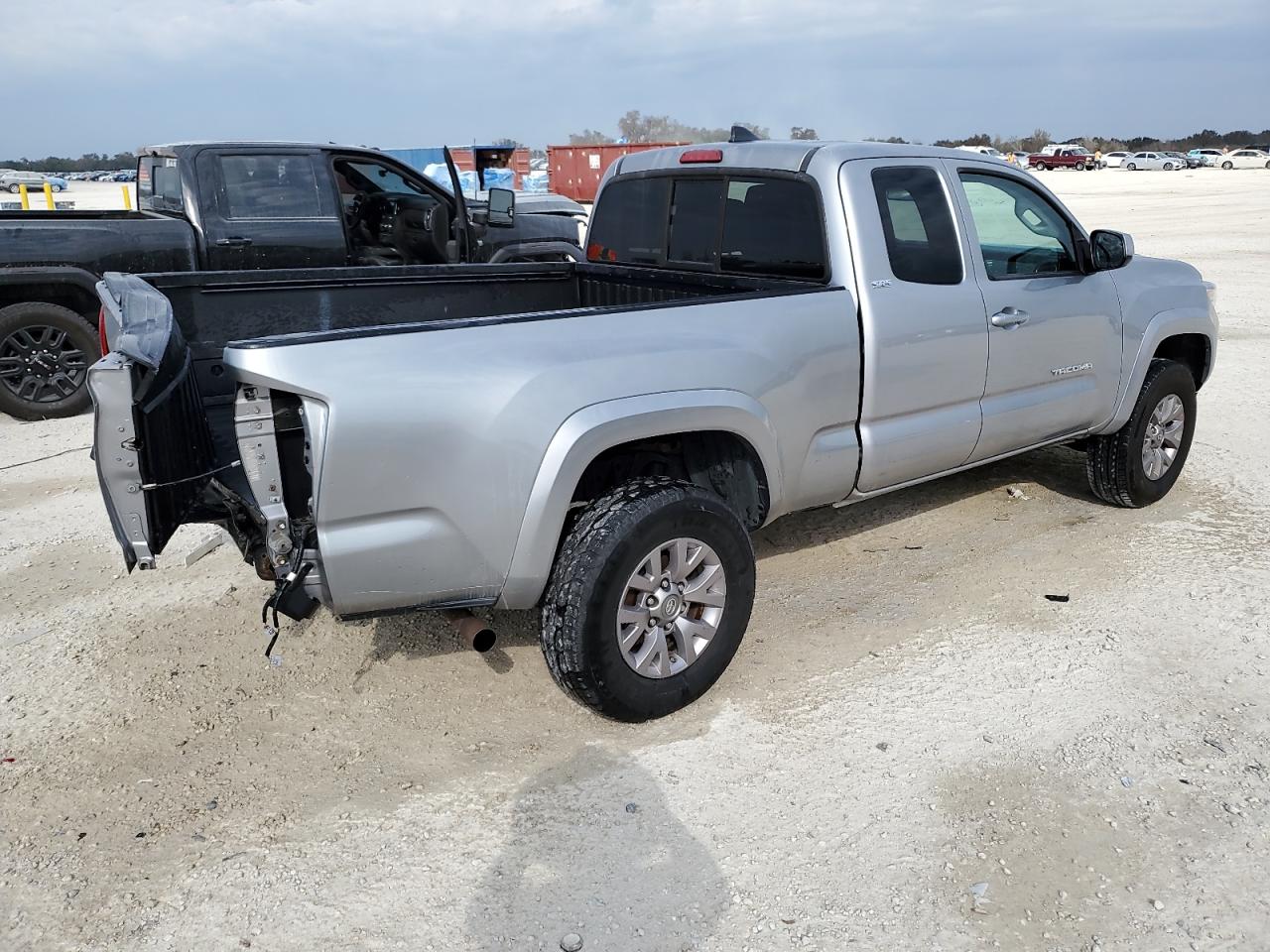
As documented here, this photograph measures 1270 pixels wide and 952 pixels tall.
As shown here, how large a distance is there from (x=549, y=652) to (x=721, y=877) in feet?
2.93

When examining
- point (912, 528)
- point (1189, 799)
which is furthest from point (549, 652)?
point (912, 528)

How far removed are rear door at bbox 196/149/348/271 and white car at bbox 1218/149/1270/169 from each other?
6859 cm

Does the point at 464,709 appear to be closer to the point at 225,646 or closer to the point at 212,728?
the point at 212,728

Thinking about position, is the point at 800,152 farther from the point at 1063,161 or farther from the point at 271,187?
the point at 1063,161

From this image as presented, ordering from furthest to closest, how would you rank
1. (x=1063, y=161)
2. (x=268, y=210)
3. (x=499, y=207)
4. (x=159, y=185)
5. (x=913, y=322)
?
1. (x=1063, y=161)
2. (x=499, y=207)
3. (x=159, y=185)
4. (x=268, y=210)
5. (x=913, y=322)

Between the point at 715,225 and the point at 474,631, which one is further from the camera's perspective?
the point at 715,225

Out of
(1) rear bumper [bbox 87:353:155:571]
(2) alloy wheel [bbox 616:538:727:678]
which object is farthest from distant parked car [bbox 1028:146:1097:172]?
(1) rear bumper [bbox 87:353:155:571]

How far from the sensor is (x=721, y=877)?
9.17 ft

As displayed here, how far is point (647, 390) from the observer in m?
3.29

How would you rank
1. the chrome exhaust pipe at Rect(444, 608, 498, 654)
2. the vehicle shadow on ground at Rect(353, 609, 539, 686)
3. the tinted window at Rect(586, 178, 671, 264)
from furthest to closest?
the tinted window at Rect(586, 178, 671, 264) → the vehicle shadow on ground at Rect(353, 609, 539, 686) → the chrome exhaust pipe at Rect(444, 608, 498, 654)

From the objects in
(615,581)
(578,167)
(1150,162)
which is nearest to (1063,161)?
(1150,162)

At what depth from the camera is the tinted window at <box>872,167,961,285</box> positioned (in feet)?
13.5

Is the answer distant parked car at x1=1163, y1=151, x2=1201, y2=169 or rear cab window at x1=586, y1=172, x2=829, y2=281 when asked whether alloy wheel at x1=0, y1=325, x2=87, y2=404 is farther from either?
distant parked car at x1=1163, y1=151, x2=1201, y2=169

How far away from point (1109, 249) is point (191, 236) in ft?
19.7
